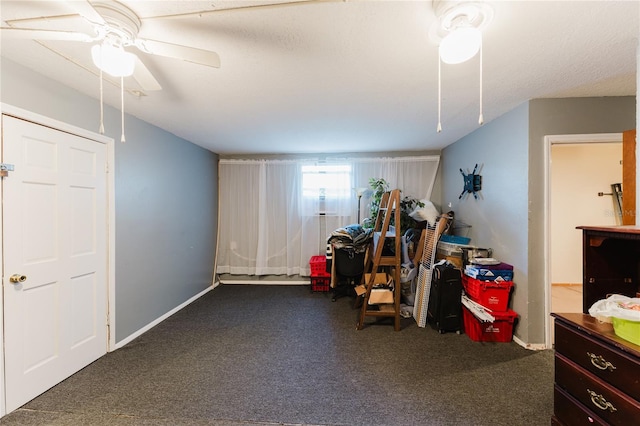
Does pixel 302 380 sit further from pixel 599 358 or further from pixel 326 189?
pixel 326 189

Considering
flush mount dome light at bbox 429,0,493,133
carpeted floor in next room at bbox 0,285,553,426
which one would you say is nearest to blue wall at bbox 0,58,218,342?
carpeted floor in next room at bbox 0,285,553,426

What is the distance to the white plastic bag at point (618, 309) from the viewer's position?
1105 millimetres

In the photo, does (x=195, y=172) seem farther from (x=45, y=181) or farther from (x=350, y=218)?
(x=350, y=218)

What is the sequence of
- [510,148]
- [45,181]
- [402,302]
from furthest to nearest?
1. [402,302]
2. [510,148]
3. [45,181]

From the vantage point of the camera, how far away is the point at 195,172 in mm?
3912

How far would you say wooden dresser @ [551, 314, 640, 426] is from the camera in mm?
1086

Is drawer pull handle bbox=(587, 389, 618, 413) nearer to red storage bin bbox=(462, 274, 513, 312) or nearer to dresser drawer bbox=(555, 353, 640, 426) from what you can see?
dresser drawer bbox=(555, 353, 640, 426)

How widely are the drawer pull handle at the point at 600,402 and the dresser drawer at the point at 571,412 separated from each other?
6 cm

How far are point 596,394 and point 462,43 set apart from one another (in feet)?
5.88

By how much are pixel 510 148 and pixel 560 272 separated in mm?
3153

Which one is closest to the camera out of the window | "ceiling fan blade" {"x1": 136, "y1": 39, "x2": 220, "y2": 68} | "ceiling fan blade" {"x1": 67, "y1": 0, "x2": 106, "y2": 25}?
"ceiling fan blade" {"x1": 67, "y1": 0, "x2": 106, "y2": 25}

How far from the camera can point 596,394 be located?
3.97 feet

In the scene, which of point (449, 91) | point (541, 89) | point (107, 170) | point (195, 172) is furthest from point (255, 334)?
point (541, 89)

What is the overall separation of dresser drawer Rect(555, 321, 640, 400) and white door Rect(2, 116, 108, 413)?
11.5 ft
